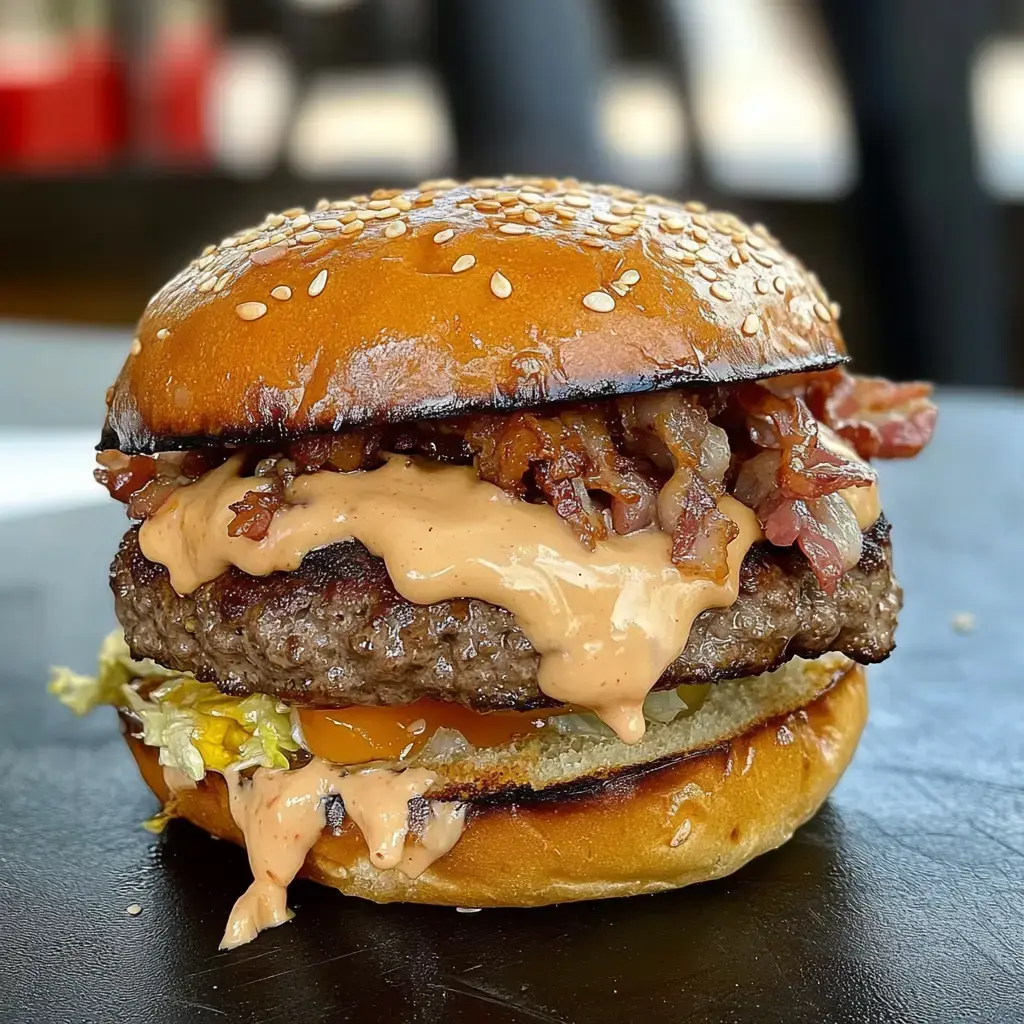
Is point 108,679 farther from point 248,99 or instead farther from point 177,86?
point 177,86

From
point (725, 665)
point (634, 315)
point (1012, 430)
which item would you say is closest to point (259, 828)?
point (725, 665)

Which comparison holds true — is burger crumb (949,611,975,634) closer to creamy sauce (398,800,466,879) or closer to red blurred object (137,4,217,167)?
creamy sauce (398,800,466,879)

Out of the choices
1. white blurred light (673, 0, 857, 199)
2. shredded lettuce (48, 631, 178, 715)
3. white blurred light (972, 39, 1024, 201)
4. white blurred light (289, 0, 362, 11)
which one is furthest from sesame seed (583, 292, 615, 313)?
white blurred light (289, 0, 362, 11)

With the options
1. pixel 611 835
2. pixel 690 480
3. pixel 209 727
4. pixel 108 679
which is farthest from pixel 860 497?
pixel 108 679

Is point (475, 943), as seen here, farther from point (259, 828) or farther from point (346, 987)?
point (259, 828)

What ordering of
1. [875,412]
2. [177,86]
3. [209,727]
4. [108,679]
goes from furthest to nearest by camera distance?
1. [177,86]
2. [875,412]
3. [108,679]
4. [209,727]

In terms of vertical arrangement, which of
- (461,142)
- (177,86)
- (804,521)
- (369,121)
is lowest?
(369,121)
